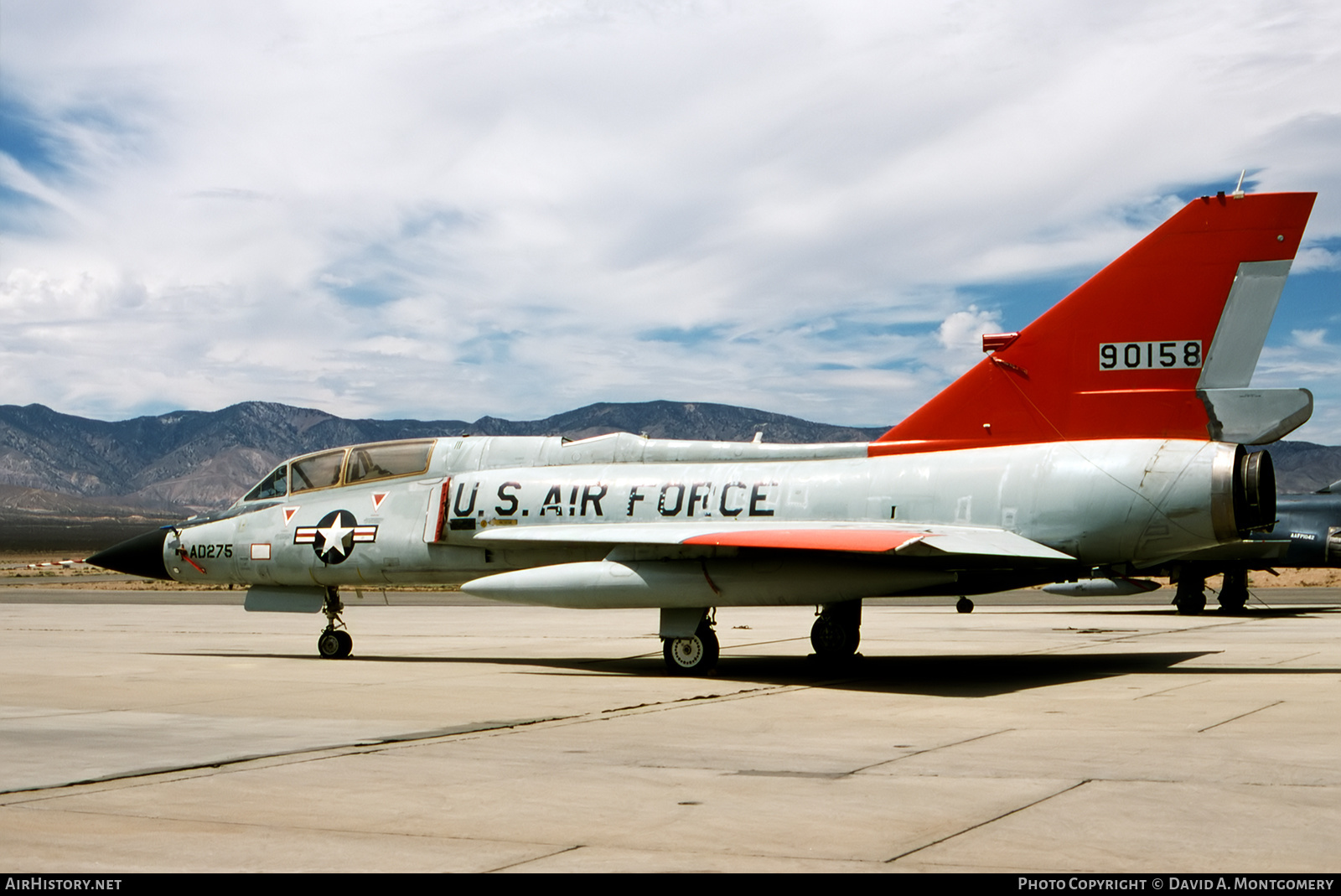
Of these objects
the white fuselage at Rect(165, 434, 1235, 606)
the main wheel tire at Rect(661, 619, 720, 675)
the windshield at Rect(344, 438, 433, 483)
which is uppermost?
the windshield at Rect(344, 438, 433, 483)

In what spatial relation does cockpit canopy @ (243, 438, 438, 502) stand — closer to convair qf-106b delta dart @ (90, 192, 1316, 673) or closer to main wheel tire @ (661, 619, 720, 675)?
convair qf-106b delta dart @ (90, 192, 1316, 673)

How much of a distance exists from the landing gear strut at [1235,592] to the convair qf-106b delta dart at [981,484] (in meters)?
16.7

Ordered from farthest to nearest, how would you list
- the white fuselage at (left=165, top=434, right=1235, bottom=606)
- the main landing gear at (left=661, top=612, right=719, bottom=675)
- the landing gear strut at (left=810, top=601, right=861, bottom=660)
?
the landing gear strut at (left=810, top=601, right=861, bottom=660)
the main landing gear at (left=661, top=612, right=719, bottom=675)
the white fuselage at (left=165, top=434, right=1235, bottom=606)

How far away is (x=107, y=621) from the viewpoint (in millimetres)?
25797

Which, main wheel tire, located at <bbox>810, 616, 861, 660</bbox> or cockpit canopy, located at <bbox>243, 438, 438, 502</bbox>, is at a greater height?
cockpit canopy, located at <bbox>243, 438, 438, 502</bbox>

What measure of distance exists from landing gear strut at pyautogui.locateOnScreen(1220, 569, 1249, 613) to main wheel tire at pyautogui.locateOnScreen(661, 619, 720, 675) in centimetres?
1889

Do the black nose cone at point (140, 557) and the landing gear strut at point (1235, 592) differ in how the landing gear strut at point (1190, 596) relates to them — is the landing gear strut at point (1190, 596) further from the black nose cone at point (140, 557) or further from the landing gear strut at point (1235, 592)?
the black nose cone at point (140, 557)

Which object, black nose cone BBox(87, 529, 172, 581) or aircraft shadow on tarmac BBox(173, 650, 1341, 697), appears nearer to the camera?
aircraft shadow on tarmac BBox(173, 650, 1341, 697)

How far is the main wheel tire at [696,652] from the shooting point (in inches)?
554

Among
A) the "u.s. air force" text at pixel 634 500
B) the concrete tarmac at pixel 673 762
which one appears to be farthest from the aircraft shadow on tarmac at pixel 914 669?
the "u.s. air force" text at pixel 634 500

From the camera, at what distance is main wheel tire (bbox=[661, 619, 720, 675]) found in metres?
14.1

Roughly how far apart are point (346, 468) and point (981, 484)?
864 centimetres

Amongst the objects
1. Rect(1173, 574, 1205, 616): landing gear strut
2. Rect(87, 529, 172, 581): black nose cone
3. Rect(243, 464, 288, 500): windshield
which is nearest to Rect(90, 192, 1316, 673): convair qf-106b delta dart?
Rect(243, 464, 288, 500): windshield

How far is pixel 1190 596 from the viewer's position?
28.3m
